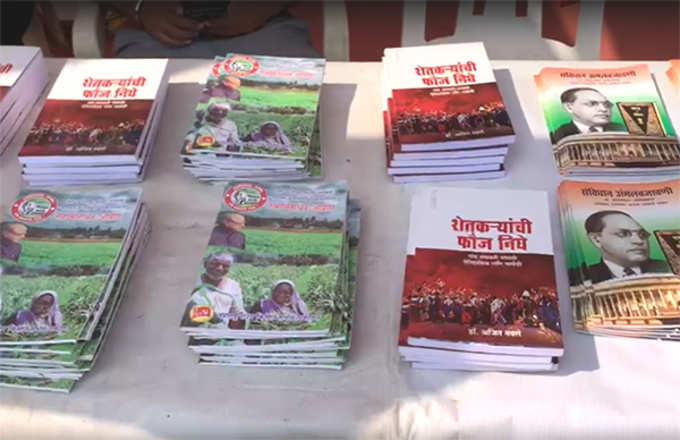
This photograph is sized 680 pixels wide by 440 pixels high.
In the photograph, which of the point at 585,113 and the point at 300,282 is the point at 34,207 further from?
the point at 585,113

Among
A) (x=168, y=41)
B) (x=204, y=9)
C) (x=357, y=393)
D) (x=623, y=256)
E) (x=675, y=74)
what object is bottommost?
(x=357, y=393)

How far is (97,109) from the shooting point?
46.1 inches

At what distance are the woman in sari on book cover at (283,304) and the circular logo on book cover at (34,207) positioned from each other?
0.36m

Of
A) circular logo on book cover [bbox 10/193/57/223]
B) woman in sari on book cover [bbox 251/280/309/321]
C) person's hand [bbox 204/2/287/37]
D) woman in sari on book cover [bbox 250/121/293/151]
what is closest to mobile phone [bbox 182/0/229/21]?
person's hand [bbox 204/2/287/37]

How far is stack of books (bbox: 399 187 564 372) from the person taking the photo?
0.85 metres

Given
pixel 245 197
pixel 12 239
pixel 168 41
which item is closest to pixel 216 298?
pixel 245 197

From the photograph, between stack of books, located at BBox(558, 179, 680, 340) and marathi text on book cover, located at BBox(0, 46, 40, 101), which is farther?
marathi text on book cover, located at BBox(0, 46, 40, 101)

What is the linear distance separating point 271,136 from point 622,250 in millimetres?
541

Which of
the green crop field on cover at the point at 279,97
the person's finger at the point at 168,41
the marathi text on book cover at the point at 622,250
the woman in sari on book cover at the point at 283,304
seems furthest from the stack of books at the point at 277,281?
the person's finger at the point at 168,41

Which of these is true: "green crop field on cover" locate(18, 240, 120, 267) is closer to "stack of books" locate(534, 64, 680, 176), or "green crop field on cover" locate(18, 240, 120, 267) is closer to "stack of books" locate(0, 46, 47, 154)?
"stack of books" locate(0, 46, 47, 154)

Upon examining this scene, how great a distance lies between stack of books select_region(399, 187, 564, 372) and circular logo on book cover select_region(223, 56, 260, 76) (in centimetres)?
40

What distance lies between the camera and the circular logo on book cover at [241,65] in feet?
4.10

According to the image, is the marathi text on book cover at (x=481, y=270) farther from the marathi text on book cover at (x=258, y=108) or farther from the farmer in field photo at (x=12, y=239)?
the farmer in field photo at (x=12, y=239)

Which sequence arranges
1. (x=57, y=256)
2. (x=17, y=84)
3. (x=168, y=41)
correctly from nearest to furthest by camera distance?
(x=57, y=256) → (x=17, y=84) → (x=168, y=41)
